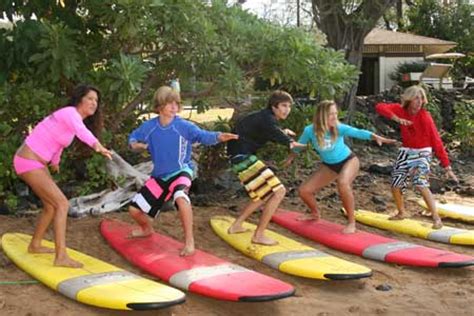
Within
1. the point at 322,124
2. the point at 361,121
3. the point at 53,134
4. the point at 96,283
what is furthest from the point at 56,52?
the point at 361,121

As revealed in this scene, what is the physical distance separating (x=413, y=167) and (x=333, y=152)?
1.12 meters

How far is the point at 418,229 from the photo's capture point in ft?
24.9

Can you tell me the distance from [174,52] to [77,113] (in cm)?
244

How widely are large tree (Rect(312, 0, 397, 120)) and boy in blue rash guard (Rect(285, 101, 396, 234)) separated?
5.15 metres

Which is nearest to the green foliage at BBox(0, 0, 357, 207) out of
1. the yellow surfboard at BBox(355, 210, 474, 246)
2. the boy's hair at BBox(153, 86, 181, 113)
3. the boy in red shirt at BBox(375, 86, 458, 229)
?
the boy's hair at BBox(153, 86, 181, 113)

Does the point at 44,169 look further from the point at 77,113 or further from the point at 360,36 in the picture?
the point at 360,36

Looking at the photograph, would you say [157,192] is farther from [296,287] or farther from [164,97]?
[296,287]

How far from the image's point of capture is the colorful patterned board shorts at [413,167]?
7.77 meters

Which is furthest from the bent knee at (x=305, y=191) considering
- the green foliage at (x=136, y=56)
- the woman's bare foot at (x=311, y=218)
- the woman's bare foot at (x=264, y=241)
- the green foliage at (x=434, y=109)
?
the green foliage at (x=434, y=109)

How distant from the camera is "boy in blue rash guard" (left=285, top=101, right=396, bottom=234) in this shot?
7141mm

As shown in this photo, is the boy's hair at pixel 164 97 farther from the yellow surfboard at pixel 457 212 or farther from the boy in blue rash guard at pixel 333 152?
the yellow surfboard at pixel 457 212

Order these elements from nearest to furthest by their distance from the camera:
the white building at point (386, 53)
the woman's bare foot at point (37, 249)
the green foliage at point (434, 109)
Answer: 1. the woman's bare foot at point (37, 249)
2. the green foliage at point (434, 109)
3. the white building at point (386, 53)

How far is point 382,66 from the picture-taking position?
23609mm

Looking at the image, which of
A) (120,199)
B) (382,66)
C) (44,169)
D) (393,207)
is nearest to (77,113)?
(44,169)
